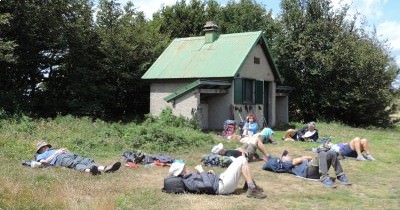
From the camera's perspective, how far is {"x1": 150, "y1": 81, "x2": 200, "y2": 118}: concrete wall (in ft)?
65.3

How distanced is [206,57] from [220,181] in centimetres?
1421

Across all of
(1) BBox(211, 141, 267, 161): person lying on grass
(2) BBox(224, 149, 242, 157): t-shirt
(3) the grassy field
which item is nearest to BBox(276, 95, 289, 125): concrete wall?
(3) the grassy field

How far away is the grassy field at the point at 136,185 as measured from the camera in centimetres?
774

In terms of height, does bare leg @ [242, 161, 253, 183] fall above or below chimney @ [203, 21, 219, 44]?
below

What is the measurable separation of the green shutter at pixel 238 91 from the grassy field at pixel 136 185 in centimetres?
625

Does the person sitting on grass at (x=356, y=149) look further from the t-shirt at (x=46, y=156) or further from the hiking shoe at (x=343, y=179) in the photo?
the t-shirt at (x=46, y=156)

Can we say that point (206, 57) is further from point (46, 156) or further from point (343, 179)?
point (343, 179)

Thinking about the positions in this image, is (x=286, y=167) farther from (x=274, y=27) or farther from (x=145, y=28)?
(x=274, y=27)

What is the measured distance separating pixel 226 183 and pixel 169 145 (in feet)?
19.1

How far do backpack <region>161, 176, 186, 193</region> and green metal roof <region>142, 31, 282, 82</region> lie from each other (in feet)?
40.5

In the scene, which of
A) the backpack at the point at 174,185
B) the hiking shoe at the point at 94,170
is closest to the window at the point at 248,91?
the hiking shoe at the point at 94,170

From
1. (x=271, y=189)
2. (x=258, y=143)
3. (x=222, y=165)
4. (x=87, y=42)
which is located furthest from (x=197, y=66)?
(x=271, y=189)

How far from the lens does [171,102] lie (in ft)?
68.3

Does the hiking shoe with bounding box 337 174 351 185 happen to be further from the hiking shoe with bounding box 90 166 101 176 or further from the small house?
the small house
